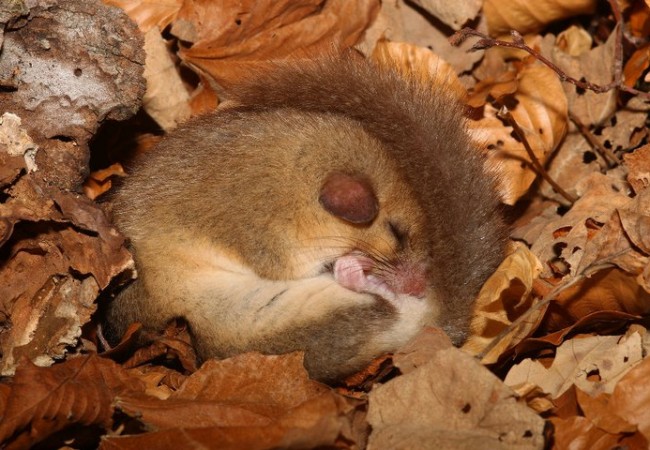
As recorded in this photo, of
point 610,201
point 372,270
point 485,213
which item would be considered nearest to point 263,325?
point 372,270

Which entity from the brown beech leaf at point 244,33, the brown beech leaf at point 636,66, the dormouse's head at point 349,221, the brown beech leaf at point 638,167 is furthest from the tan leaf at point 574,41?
the dormouse's head at point 349,221

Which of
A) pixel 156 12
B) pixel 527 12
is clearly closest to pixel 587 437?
pixel 527 12

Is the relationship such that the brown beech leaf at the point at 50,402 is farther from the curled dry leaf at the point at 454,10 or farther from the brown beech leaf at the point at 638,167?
the curled dry leaf at the point at 454,10

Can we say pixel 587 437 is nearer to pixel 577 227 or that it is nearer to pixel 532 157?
pixel 577 227

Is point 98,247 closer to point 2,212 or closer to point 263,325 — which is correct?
point 2,212

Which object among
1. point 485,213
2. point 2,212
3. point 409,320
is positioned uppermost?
point 2,212

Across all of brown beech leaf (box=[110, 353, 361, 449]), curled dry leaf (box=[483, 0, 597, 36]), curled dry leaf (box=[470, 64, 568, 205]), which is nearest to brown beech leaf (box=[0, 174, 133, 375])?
brown beech leaf (box=[110, 353, 361, 449])

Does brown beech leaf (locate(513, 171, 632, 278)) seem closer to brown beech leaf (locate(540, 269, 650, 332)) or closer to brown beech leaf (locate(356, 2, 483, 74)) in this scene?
brown beech leaf (locate(540, 269, 650, 332))

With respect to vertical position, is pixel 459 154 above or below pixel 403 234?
above
